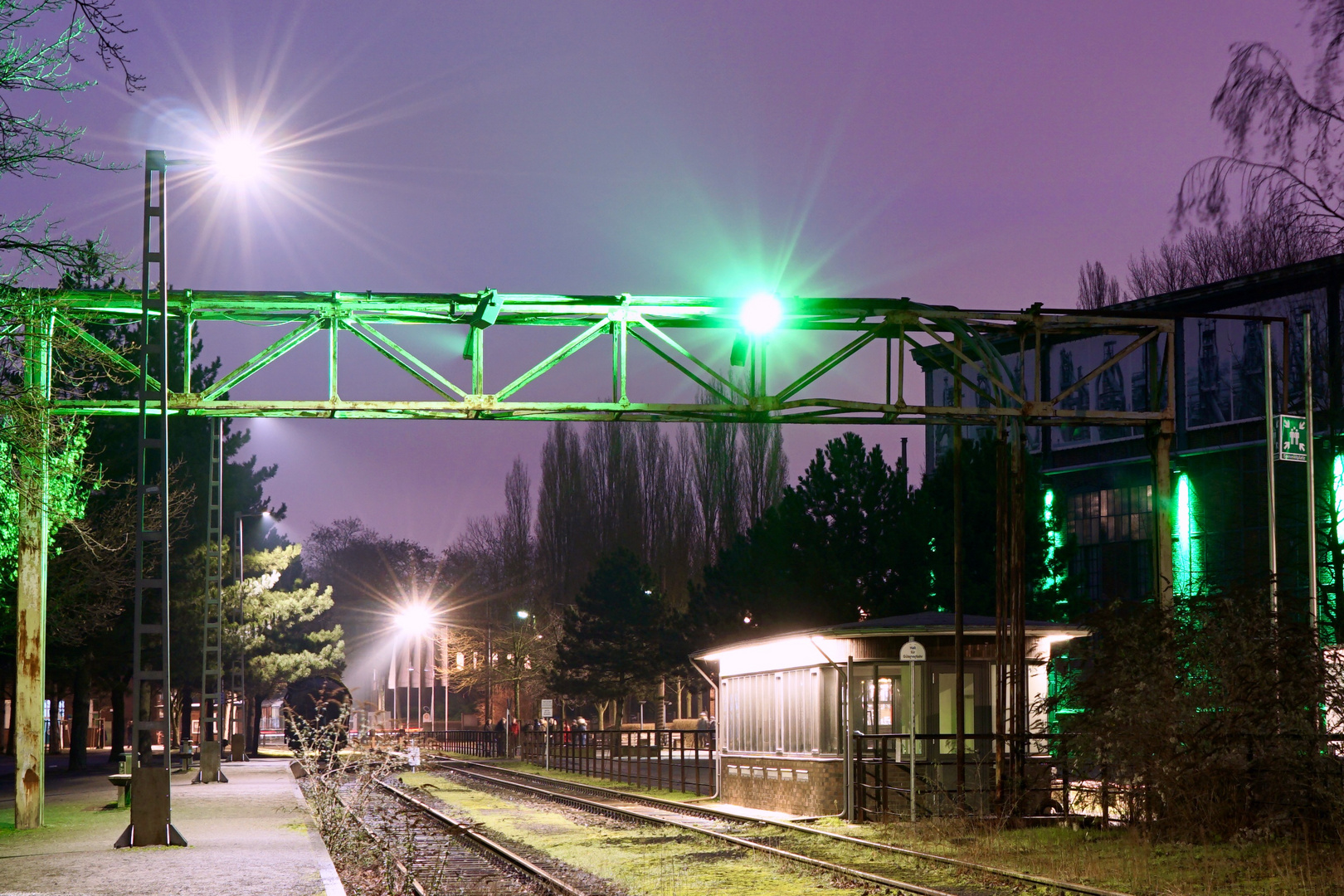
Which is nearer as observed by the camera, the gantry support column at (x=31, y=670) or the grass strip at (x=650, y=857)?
the grass strip at (x=650, y=857)

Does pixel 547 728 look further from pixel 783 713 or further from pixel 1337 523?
pixel 1337 523

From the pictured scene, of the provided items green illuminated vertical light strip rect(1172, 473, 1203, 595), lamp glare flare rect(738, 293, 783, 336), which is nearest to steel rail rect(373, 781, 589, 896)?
lamp glare flare rect(738, 293, 783, 336)

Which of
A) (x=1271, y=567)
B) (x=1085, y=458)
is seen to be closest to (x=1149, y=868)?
(x=1271, y=567)

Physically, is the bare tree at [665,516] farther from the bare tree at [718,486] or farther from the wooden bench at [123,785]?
the wooden bench at [123,785]

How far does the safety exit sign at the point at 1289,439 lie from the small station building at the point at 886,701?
4.21 metres

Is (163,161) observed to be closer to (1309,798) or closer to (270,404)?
(270,404)

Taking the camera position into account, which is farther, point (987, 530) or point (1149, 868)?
point (987, 530)

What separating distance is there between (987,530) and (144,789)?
2650cm

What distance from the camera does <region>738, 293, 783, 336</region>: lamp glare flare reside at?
2066cm

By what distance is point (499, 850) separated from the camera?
19406 millimetres

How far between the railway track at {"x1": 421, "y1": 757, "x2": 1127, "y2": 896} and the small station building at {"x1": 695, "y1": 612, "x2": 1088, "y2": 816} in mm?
1372

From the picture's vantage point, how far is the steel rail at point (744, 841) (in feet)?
48.2

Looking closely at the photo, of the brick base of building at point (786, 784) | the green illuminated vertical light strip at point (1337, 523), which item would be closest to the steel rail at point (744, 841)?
the brick base of building at point (786, 784)

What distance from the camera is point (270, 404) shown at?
1998 centimetres
